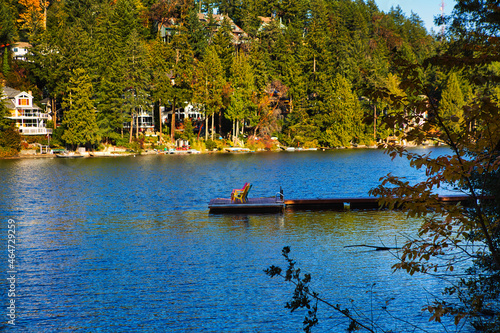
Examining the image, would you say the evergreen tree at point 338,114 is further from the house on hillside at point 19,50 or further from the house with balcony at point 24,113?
the house on hillside at point 19,50

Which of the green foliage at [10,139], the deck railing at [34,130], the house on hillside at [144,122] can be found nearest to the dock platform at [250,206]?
the green foliage at [10,139]

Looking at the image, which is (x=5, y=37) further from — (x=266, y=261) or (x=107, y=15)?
(x=266, y=261)

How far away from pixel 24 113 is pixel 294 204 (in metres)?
58.9

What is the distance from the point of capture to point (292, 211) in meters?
24.8

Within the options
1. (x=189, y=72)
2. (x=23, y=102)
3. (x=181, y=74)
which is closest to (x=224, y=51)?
(x=189, y=72)

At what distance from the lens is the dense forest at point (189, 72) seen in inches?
2908

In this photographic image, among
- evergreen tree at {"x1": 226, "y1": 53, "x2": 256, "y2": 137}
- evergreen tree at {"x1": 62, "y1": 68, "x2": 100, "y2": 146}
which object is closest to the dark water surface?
evergreen tree at {"x1": 62, "y1": 68, "x2": 100, "y2": 146}

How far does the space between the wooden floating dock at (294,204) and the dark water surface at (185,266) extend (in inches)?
35.0

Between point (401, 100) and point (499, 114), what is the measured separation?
1124mm

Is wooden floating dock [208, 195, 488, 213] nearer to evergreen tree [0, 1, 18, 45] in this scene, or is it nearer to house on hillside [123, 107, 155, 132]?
house on hillside [123, 107, 155, 132]

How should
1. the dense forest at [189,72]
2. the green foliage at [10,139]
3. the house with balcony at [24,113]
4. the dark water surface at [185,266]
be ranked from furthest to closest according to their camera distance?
the dense forest at [189,72] → the house with balcony at [24,113] → the green foliage at [10,139] → the dark water surface at [185,266]

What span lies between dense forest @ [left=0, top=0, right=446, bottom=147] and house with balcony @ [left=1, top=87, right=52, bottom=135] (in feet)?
10.4

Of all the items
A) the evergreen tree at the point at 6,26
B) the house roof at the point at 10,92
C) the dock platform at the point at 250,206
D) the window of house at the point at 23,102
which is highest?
the evergreen tree at the point at 6,26

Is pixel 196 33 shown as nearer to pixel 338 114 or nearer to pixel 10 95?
pixel 338 114
